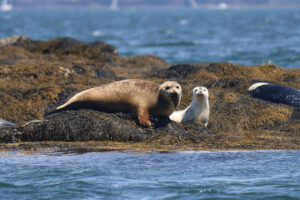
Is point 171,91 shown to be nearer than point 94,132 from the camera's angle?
No

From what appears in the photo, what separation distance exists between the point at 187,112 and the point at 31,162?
125 inches

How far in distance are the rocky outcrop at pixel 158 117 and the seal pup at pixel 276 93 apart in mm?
189

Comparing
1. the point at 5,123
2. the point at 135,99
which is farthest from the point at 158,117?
the point at 5,123

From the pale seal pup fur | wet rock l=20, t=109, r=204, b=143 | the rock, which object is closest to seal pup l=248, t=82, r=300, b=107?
the pale seal pup fur

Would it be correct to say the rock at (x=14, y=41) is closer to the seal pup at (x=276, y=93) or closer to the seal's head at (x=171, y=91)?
the seal pup at (x=276, y=93)

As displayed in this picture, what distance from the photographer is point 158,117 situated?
28.7 feet

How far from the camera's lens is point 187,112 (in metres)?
9.62

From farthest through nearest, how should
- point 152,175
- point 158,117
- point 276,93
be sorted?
1. point 276,93
2. point 158,117
3. point 152,175

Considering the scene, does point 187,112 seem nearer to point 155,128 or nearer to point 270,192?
point 155,128

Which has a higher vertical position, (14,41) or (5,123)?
(14,41)

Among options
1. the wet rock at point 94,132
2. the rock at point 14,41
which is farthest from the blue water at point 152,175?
the rock at point 14,41

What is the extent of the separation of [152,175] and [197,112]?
2921mm

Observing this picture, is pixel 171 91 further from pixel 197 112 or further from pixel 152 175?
pixel 152 175

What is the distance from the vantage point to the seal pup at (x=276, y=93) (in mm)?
10523
